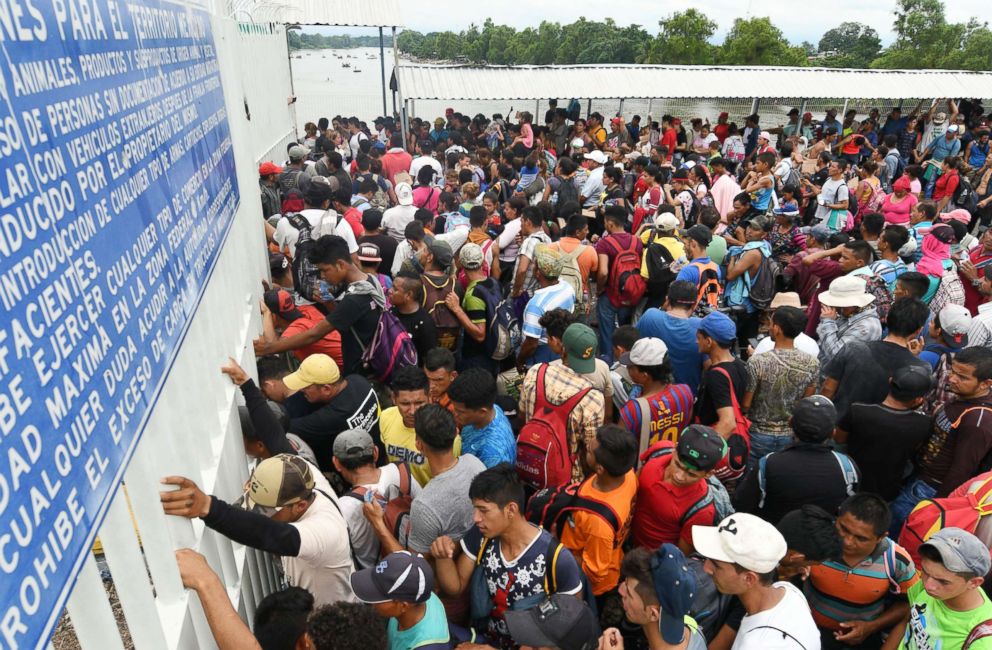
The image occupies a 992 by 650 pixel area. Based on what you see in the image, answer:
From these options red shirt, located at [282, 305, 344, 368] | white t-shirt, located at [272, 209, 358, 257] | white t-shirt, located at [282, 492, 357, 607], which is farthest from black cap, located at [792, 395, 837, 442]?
white t-shirt, located at [272, 209, 358, 257]

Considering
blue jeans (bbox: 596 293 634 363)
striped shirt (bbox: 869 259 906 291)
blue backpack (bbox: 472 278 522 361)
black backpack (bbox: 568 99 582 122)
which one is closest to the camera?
blue backpack (bbox: 472 278 522 361)

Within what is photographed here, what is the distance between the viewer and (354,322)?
13.3ft

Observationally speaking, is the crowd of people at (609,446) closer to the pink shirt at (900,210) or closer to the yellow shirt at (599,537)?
the yellow shirt at (599,537)

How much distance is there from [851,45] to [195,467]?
96.8 m

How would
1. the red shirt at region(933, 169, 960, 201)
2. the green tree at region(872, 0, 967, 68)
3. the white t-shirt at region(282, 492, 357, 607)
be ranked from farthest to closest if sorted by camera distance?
the green tree at region(872, 0, 967, 68), the red shirt at region(933, 169, 960, 201), the white t-shirt at region(282, 492, 357, 607)

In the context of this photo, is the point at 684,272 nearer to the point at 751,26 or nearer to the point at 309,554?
the point at 309,554

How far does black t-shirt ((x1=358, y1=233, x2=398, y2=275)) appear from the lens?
5887mm

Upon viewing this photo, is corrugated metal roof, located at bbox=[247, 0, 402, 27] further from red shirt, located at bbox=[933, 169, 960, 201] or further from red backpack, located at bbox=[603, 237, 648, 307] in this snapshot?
red shirt, located at bbox=[933, 169, 960, 201]

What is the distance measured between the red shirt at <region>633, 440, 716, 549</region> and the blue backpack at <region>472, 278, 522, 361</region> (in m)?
2.02

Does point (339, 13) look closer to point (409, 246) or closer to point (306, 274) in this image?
point (409, 246)

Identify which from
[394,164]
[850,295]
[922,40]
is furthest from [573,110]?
[922,40]

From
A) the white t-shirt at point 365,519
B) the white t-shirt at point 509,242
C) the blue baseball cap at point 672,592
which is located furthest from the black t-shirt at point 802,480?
the white t-shirt at point 509,242

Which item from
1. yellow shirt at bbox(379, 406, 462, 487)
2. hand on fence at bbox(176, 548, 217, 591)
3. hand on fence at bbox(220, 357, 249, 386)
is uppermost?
hand on fence at bbox(220, 357, 249, 386)

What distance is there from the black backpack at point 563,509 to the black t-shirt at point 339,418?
109cm
